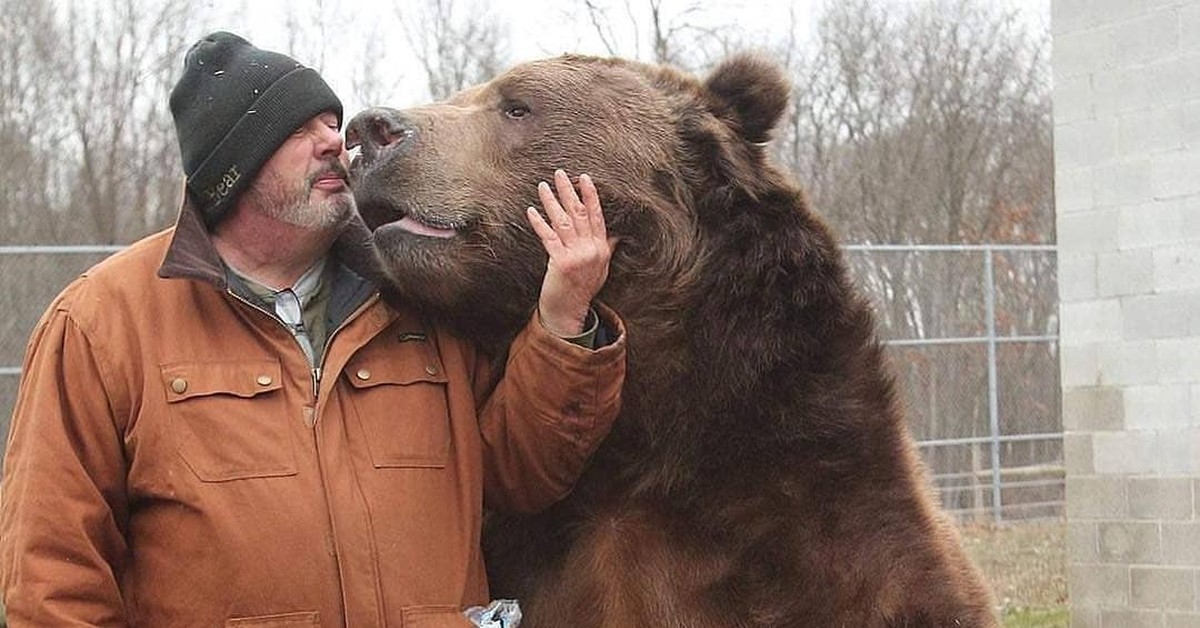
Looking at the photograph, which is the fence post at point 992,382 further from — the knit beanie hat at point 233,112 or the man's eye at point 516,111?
the knit beanie hat at point 233,112

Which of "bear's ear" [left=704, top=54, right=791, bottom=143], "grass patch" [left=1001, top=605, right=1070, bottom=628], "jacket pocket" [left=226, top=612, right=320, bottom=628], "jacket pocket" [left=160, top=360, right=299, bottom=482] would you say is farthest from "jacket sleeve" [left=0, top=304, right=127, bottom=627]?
"grass patch" [left=1001, top=605, right=1070, bottom=628]

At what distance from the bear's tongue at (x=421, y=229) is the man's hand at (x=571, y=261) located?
0.22 metres

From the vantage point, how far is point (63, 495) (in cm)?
283

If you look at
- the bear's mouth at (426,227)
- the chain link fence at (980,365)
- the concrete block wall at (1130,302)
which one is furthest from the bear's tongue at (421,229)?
the chain link fence at (980,365)

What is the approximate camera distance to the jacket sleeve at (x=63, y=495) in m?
2.79

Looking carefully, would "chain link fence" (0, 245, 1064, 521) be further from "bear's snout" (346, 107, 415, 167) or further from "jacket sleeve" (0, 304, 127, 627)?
"jacket sleeve" (0, 304, 127, 627)

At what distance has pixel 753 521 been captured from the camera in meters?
3.15

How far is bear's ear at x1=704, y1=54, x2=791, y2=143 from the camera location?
3580 millimetres

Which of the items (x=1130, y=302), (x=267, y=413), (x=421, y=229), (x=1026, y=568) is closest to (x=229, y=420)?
(x=267, y=413)

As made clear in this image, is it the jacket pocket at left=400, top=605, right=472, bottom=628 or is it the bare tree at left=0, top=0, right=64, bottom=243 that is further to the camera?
the bare tree at left=0, top=0, right=64, bottom=243

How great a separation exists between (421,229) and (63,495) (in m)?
0.90

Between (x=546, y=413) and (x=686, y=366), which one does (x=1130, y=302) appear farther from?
(x=546, y=413)

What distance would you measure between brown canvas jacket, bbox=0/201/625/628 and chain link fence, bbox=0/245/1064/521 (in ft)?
32.1

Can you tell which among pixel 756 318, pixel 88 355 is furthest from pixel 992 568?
pixel 88 355
